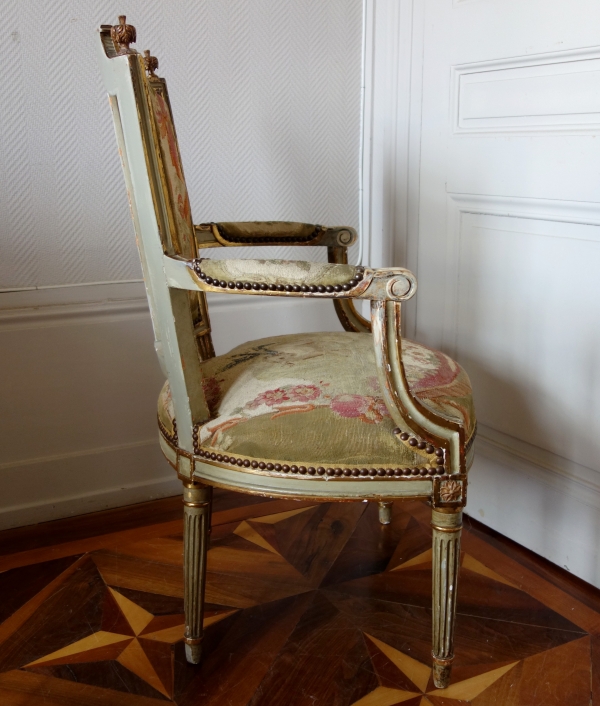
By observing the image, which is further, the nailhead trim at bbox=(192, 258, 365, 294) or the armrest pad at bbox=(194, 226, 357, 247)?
the armrest pad at bbox=(194, 226, 357, 247)

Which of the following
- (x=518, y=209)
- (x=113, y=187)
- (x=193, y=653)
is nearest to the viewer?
(x=193, y=653)

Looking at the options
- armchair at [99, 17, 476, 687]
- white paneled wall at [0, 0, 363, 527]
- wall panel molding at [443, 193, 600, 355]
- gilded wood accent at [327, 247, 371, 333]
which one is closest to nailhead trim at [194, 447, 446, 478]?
armchair at [99, 17, 476, 687]

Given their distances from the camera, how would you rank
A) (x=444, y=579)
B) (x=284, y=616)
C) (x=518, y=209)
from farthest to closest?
1. (x=518, y=209)
2. (x=284, y=616)
3. (x=444, y=579)

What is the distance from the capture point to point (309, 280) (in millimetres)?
742

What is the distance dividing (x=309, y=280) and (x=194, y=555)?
0.40m

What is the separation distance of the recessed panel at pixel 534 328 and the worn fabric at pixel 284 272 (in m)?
0.52

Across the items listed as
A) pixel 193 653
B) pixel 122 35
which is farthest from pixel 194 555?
pixel 122 35

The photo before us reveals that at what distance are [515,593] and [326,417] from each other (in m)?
0.53

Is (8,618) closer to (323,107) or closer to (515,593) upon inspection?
(515,593)

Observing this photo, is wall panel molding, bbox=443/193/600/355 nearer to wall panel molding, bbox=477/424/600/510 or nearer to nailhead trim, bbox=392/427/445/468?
wall panel molding, bbox=477/424/600/510

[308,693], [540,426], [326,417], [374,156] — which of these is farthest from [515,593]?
[374,156]

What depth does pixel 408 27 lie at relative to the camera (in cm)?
A: 136

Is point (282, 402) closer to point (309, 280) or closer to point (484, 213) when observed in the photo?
point (309, 280)

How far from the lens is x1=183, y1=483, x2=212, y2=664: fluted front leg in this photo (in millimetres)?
894
